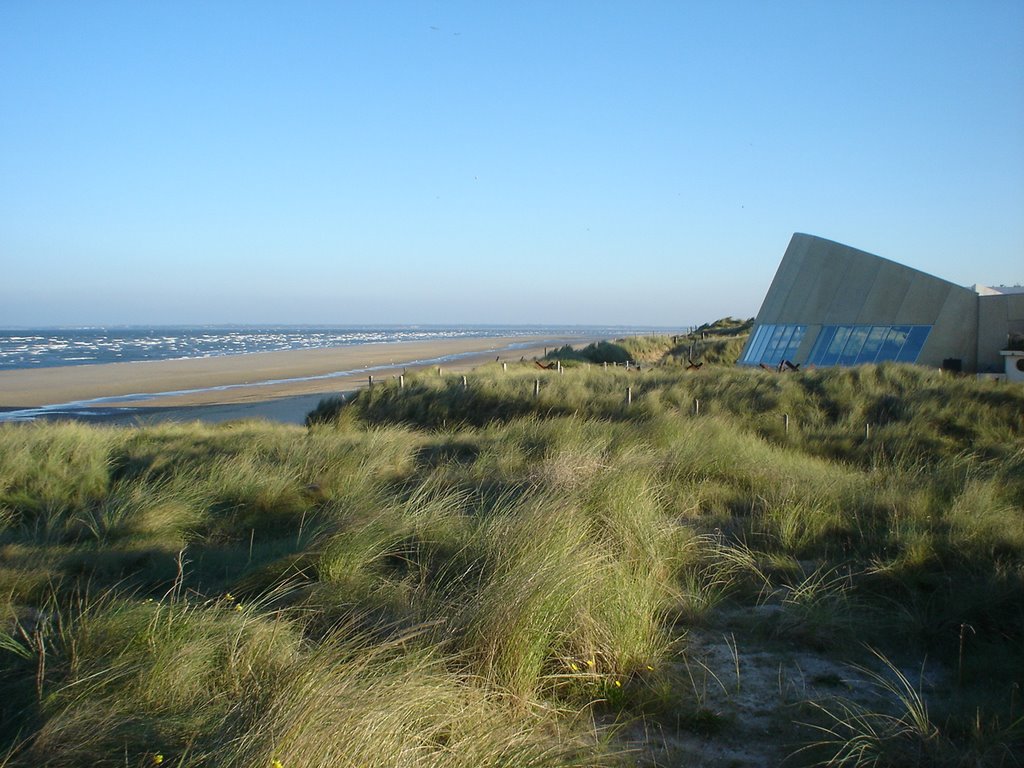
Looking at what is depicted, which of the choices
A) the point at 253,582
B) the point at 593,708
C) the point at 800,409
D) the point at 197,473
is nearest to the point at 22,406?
the point at 197,473

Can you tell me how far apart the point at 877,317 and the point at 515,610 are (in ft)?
98.1

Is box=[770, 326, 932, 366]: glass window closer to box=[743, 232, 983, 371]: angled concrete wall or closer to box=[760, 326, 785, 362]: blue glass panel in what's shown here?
box=[743, 232, 983, 371]: angled concrete wall

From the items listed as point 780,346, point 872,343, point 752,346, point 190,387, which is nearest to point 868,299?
point 872,343

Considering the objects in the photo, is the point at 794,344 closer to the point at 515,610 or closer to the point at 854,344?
the point at 854,344

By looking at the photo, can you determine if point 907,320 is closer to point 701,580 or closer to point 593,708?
point 701,580

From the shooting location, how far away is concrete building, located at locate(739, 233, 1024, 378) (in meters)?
28.3

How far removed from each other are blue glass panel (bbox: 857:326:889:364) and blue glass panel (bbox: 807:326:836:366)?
159cm

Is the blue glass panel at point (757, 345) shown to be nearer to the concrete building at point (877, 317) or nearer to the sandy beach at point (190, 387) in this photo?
the concrete building at point (877, 317)

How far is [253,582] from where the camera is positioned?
17.3 feet

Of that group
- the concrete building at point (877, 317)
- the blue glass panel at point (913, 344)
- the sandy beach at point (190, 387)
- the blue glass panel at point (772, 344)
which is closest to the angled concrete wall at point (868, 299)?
the concrete building at point (877, 317)

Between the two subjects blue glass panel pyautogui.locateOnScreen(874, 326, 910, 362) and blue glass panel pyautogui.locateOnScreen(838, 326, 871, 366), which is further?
blue glass panel pyautogui.locateOnScreen(838, 326, 871, 366)

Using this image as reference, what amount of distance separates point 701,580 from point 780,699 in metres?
1.62

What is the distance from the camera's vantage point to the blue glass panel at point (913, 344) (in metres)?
28.7

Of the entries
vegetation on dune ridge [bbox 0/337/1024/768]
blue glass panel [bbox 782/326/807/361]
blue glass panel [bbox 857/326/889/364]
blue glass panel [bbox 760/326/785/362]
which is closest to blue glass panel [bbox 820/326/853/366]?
blue glass panel [bbox 857/326/889/364]
